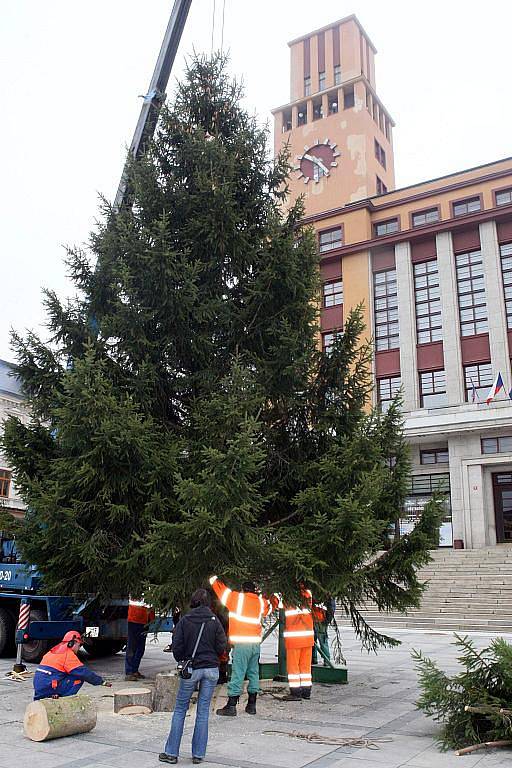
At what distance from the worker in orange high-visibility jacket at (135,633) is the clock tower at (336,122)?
47.4 m

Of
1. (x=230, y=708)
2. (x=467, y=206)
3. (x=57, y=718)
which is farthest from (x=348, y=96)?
(x=57, y=718)

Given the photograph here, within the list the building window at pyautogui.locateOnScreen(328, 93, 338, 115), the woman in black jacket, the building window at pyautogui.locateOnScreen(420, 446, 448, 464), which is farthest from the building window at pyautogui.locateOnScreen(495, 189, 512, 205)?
the woman in black jacket

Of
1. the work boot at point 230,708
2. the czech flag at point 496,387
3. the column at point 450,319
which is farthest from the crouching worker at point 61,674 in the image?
the column at point 450,319

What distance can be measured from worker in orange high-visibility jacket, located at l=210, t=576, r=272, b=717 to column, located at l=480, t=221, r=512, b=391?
27.4m

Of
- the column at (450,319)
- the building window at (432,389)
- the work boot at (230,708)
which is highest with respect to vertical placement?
the column at (450,319)

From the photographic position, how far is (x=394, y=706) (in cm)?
951

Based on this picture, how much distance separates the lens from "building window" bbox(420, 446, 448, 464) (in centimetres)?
3481

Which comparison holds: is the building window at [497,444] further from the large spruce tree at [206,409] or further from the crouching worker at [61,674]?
the crouching worker at [61,674]

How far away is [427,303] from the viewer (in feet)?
122

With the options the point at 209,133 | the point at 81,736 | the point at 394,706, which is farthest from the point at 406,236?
the point at 81,736

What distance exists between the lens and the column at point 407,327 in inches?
1420

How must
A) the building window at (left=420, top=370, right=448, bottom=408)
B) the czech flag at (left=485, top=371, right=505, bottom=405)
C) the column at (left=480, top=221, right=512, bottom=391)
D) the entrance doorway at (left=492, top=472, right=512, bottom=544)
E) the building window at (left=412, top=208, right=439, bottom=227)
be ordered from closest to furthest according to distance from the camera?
the czech flag at (left=485, top=371, right=505, bottom=405)
the entrance doorway at (left=492, top=472, right=512, bottom=544)
the column at (left=480, top=221, right=512, bottom=391)
the building window at (left=420, top=370, right=448, bottom=408)
the building window at (left=412, top=208, right=439, bottom=227)

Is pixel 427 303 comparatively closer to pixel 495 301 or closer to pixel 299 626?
pixel 495 301

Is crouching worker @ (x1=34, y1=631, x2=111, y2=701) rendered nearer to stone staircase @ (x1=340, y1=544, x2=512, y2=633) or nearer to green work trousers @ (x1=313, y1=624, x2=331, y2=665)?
green work trousers @ (x1=313, y1=624, x2=331, y2=665)
